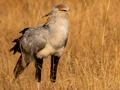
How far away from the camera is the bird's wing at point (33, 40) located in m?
5.42

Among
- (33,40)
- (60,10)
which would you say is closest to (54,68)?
(33,40)

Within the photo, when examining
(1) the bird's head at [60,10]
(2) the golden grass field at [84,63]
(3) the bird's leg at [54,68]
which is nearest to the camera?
(2) the golden grass field at [84,63]

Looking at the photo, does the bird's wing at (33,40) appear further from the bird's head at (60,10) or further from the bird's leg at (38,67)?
the bird's head at (60,10)

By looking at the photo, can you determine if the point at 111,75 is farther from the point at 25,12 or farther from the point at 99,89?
the point at 25,12

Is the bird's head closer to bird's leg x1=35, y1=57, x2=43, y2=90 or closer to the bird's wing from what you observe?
the bird's wing

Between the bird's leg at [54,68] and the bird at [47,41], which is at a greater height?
the bird at [47,41]

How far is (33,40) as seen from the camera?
5.58 m

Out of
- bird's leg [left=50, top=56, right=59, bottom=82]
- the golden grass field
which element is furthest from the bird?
the golden grass field

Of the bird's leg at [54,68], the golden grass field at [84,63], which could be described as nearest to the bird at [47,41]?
the bird's leg at [54,68]

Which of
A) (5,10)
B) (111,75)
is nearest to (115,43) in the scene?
(111,75)

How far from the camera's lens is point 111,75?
17.3 feet

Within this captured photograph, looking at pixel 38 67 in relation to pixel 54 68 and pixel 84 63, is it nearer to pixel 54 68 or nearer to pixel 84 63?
pixel 54 68

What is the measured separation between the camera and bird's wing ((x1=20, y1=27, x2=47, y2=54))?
542 cm

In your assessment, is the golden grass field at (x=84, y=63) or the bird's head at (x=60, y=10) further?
the bird's head at (x=60, y=10)
